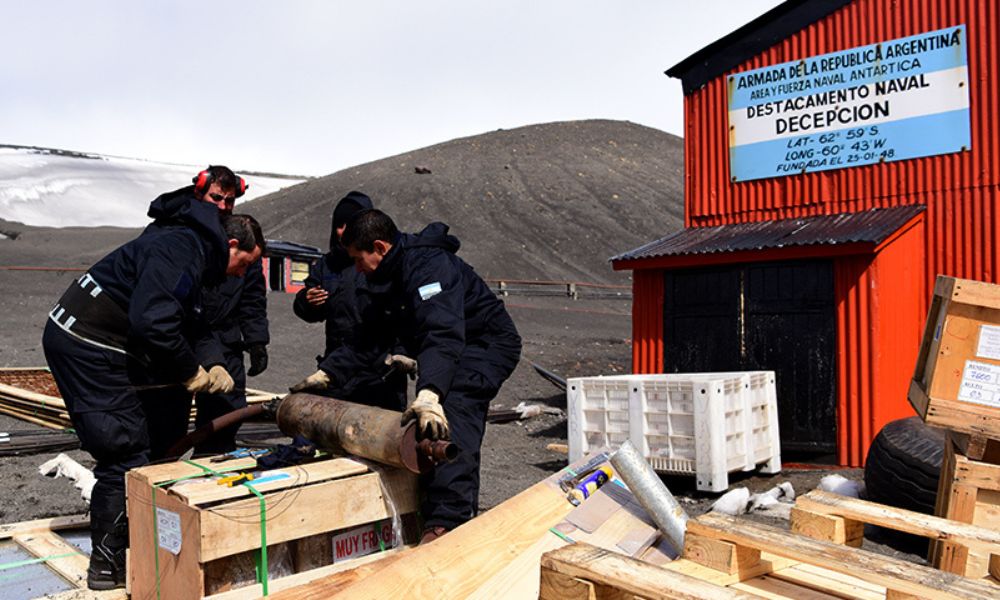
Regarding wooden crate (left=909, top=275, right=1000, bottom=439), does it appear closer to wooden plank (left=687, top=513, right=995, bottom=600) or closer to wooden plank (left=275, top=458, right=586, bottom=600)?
wooden plank (left=687, top=513, right=995, bottom=600)

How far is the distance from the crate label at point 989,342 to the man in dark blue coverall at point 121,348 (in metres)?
4.14

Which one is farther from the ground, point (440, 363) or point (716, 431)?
point (440, 363)

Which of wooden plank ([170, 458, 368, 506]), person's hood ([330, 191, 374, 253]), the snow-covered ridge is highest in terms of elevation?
the snow-covered ridge

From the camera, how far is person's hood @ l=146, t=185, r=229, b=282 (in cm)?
429

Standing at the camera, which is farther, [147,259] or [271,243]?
[271,243]

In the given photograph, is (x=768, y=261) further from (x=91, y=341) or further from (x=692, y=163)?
(x=91, y=341)

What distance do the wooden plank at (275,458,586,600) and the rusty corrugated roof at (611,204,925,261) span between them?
22.3ft

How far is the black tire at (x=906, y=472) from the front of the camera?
6.25 meters

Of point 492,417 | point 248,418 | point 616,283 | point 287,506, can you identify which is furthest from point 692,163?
point 616,283

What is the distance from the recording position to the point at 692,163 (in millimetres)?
12000

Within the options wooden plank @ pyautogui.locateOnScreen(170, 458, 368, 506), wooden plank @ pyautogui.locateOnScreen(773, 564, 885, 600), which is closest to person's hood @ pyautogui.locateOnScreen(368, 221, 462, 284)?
wooden plank @ pyautogui.locateOnScreen(170, 458, 368, 506)

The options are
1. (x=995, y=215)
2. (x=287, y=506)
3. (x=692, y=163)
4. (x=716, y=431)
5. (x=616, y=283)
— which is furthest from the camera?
(x=616, y=283)

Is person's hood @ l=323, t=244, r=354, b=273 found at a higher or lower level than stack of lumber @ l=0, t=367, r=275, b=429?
higher

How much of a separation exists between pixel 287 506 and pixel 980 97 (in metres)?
9.53
